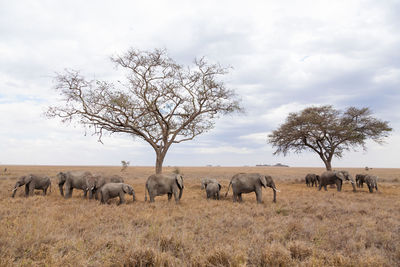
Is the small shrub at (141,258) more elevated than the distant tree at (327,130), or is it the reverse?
the distant tree at (327,130)

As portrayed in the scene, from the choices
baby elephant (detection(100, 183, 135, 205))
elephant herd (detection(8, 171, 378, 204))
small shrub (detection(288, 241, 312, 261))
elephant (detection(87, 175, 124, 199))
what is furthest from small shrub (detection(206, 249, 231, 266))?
elephant (detection(87, 175, 124, 199))

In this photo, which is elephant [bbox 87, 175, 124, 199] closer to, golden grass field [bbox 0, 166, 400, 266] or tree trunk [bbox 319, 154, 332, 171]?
golden grass field [bbox 0, 166, 400, 266]

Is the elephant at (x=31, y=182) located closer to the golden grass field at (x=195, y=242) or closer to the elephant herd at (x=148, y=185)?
the elephant herd at (x=148, y=185)

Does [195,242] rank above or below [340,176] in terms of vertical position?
below

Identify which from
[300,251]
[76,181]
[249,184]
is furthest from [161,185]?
[300,251]

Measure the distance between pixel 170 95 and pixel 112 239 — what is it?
17140 millimetres

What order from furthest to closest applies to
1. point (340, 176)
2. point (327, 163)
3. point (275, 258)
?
point (327, 163) → point (340, 176) → point (275, 258)

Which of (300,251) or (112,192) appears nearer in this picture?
(300,251)

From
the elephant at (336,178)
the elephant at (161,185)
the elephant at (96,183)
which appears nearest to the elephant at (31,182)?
the elephant at (96,183)

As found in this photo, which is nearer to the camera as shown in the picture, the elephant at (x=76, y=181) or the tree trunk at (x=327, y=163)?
the elephant at (x=76, y=181)

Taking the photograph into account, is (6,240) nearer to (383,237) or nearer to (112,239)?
(112,239)

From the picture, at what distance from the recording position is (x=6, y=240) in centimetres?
470

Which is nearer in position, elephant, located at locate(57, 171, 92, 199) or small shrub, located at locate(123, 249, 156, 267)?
small shrub, located at locate(123, 249, 156, 267)

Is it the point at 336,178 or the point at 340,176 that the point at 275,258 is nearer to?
the point at 340,176
